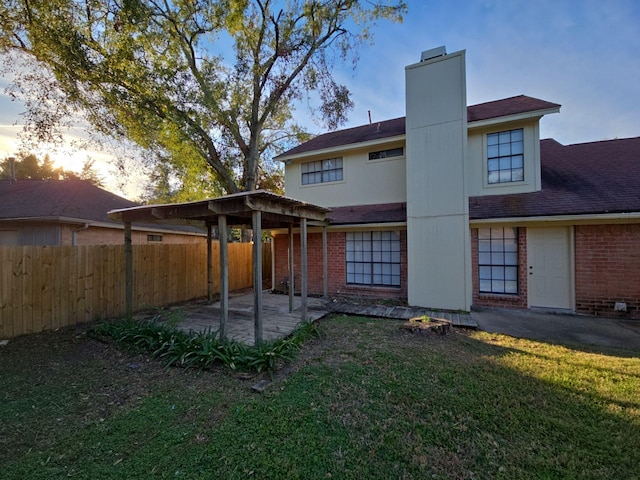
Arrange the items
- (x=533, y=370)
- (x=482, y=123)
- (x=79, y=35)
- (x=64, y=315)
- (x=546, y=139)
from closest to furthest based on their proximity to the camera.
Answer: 1. (x=533, y=370)
2. (x=64, y=315)
3. (x=482, y=123)
4. (x=79, y=35)
5. (x=546, y=139)

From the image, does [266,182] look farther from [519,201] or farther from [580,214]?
[580,214]

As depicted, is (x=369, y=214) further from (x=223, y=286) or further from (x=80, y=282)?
(x=80, y=282)

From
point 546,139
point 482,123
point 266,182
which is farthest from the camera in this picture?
point 266,182

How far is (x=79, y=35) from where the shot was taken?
905cm

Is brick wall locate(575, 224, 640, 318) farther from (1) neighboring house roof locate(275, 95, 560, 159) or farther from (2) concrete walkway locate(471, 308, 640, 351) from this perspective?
(1) neighboring house roof locate(275, 95, 560, 159)

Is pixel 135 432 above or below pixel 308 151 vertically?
below

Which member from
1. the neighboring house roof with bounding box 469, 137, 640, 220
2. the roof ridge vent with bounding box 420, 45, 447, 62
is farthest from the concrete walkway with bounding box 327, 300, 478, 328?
the roof ridge vent with bounding box 420, 45, 447, 62

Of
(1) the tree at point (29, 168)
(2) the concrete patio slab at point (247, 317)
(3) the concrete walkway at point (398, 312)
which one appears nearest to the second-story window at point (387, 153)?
(3) the concrete walkway at point (398, 312)

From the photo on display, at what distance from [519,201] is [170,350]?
9.48 metres

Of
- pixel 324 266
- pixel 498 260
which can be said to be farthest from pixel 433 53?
pixel 324 266

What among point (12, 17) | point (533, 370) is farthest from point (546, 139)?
point (12, 17)

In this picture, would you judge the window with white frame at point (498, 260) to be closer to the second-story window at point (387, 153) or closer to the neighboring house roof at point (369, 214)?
the neighboring house roof at point (369, 214)

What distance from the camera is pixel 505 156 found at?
8.61 metres

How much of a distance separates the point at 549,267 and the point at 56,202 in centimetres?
1731
